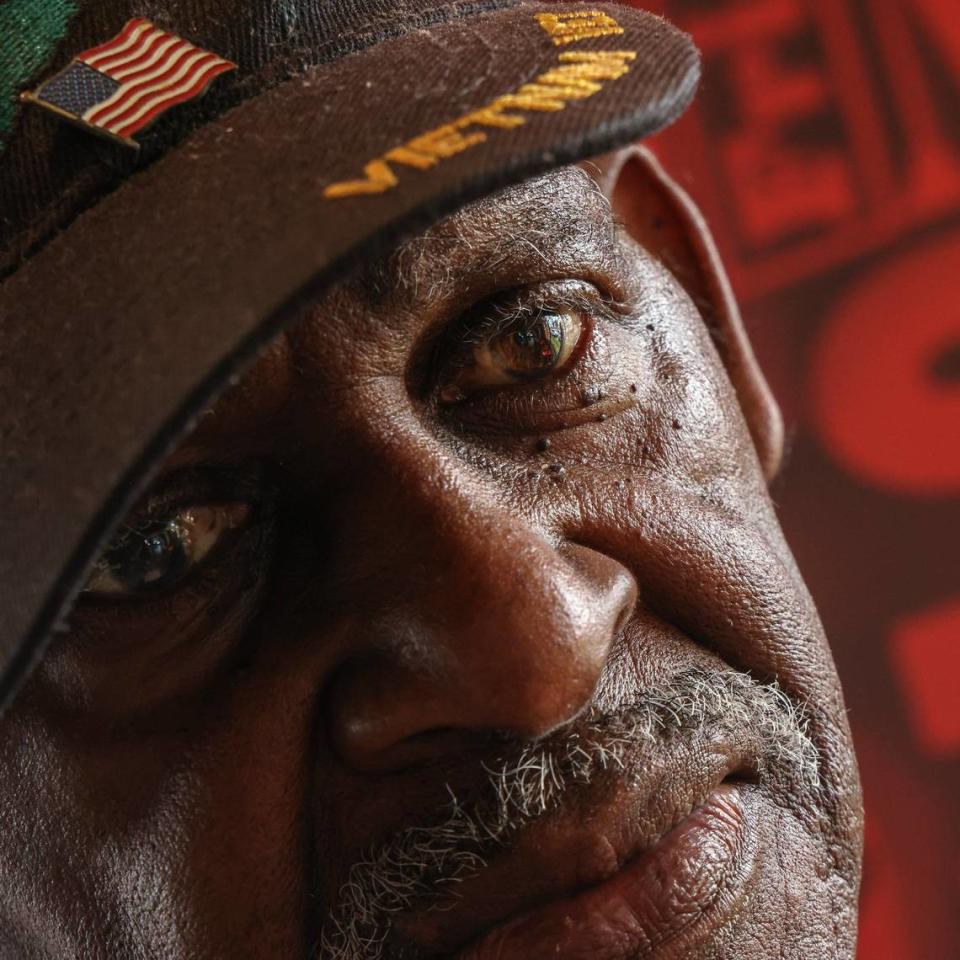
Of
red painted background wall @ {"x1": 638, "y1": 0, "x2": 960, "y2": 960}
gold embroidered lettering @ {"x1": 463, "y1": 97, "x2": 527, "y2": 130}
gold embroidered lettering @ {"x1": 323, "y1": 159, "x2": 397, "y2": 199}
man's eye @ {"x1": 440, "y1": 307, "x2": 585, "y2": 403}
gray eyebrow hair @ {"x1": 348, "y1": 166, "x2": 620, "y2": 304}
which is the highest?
gold embroidered lettering @ {"x1": 323, "y1": 159, "x2": 397, "y2": 199}

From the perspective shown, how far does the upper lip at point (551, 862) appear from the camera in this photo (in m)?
0.71

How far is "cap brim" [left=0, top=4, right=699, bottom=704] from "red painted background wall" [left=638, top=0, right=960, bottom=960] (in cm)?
103

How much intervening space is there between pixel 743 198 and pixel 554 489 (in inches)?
40.7

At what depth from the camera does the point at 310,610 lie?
2.52 ft

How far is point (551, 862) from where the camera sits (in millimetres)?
706

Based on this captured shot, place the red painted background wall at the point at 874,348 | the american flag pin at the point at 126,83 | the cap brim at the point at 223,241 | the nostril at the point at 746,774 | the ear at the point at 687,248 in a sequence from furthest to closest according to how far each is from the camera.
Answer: the red painted background wall at the point at 874,348
the ear at the point at 687,248
the nostril at the point at 746,774
the american flag pin at the point at 126,83
the cap brim at the point at 223,241

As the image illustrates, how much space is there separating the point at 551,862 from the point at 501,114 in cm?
43

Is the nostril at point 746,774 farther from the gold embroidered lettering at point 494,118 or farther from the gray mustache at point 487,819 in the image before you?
the gold embroidered lettering at point 494,118

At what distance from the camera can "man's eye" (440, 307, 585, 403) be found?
831 millimetres

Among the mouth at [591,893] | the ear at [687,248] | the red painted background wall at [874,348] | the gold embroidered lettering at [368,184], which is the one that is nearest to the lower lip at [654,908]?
the mouth at [591,893]

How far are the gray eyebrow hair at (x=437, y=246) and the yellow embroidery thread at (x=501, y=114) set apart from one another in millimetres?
110

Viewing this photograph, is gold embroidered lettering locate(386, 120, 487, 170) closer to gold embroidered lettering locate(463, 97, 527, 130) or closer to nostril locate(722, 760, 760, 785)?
gold embroidered lettering locate(463, 97, 527, 130)

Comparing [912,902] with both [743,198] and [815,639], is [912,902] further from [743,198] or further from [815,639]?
[743,198]

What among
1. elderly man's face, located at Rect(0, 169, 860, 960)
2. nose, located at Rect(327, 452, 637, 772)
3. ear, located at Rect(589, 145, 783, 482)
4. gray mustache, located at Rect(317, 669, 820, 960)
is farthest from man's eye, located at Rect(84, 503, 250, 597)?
ear, located at Rect(589, 145, 783, 482)
